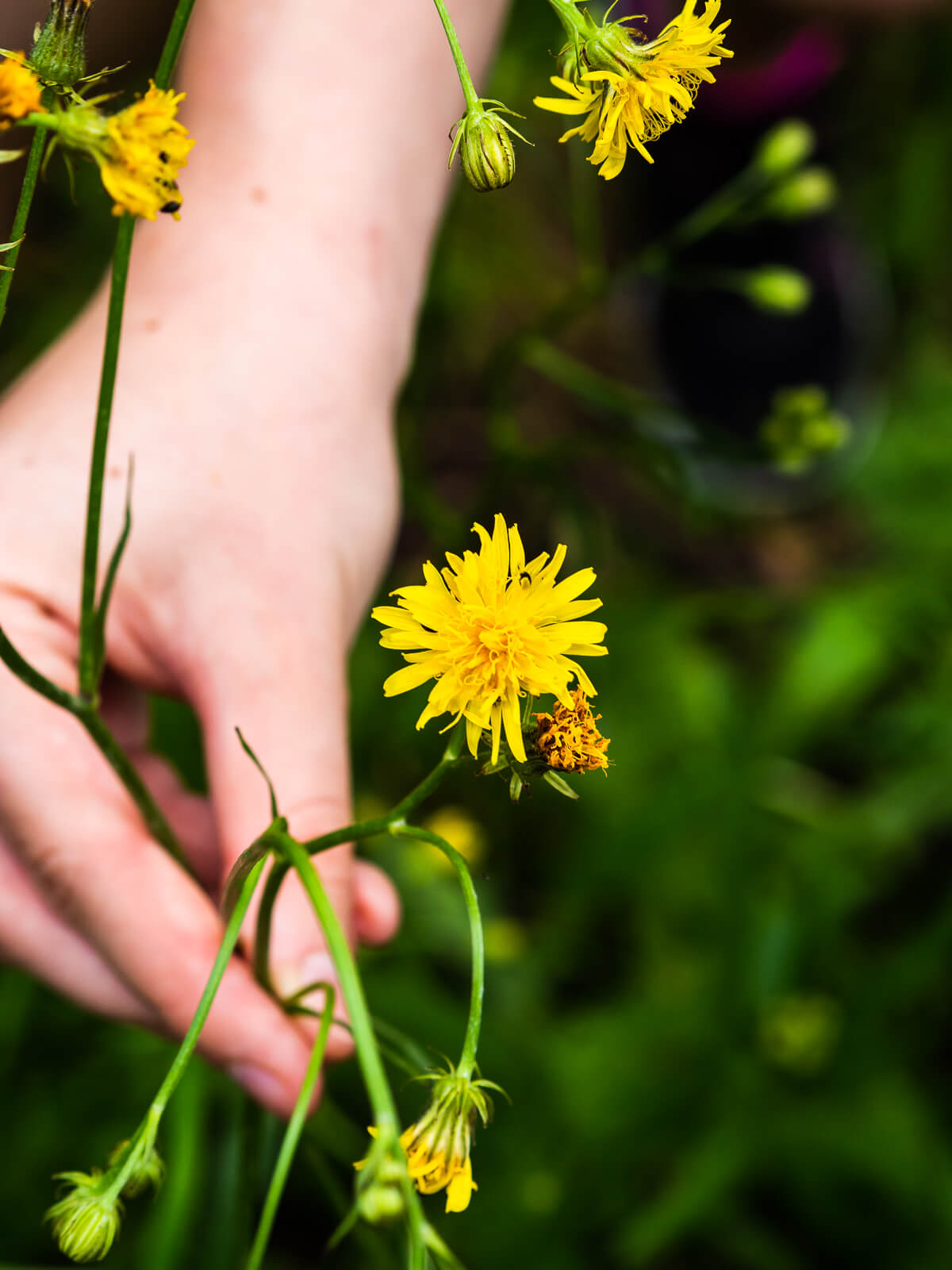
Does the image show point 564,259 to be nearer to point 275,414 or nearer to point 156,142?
point 275,414

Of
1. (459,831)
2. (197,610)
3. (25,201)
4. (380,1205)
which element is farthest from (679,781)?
(25,201)

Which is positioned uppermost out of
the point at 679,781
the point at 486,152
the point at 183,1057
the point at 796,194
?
the point at 796,194

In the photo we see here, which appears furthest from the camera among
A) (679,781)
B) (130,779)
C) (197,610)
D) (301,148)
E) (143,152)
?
(679,781)

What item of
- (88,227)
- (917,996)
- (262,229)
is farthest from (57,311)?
(917,996)

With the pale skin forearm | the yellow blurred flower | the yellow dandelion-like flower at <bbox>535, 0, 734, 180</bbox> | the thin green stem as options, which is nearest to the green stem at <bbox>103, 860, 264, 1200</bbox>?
the thin green stem

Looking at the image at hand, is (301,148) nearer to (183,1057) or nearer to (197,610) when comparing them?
(197,610)
